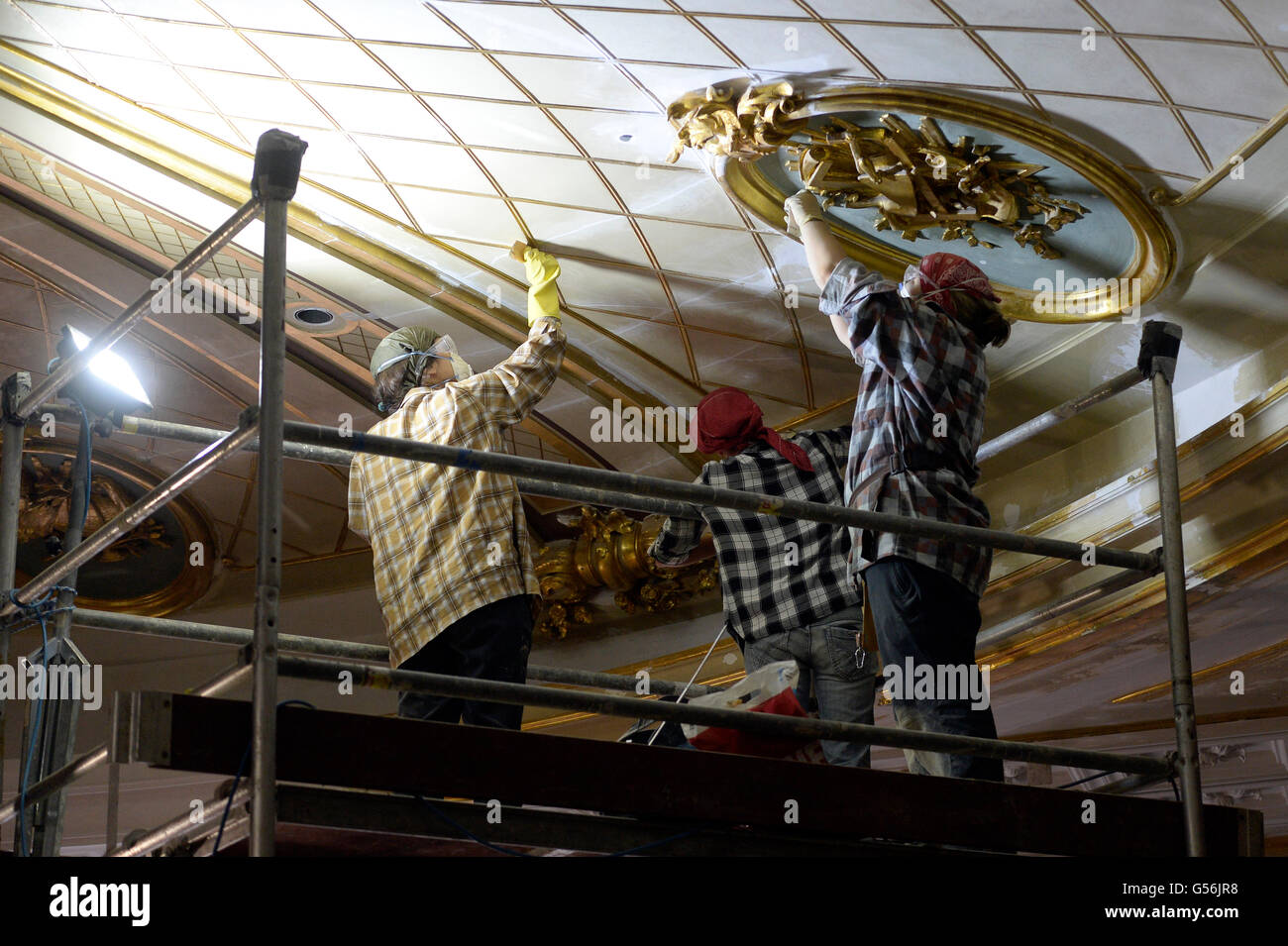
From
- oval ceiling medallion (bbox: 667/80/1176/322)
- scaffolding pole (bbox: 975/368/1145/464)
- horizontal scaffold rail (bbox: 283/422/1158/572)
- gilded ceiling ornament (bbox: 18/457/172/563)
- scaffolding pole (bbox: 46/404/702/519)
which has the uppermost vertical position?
oval ceiling medallion (bbox: 667/80/1176/322)

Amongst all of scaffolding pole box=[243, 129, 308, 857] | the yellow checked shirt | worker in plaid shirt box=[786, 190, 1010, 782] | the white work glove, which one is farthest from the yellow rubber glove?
scaffolding pole box=[243, 129, 308, 857]

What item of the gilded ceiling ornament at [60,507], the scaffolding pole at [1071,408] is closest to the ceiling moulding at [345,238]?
the scaffolding pole at [1071,408]

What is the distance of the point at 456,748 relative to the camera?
2932 millimetres

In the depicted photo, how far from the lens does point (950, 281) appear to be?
13.1ft

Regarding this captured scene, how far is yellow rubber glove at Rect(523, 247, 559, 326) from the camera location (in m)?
4.53

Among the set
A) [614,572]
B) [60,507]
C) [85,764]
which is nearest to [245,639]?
[85,764]

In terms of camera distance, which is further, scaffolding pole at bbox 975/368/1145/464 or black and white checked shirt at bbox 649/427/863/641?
black and white checked shirt at bbox 649/427/863/641

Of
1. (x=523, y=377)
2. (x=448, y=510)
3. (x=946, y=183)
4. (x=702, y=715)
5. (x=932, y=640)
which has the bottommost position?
(x=702, y=715)

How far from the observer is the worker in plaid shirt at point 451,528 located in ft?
12.6

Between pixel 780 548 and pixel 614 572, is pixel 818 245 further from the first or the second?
pixel 614 572

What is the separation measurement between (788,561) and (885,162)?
1.70 meters

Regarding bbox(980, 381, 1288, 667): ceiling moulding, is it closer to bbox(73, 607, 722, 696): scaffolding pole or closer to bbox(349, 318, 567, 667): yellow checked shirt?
bbox(73, 607, 722, 696): scaffolding pole

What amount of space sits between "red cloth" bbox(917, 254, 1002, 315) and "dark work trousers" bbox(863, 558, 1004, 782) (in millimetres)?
746

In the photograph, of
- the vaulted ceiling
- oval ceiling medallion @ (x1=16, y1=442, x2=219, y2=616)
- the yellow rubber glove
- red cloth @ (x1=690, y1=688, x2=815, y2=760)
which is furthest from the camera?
oval ceiling medallion @ (x1=16, y1=442, x2=219, y2=616)
